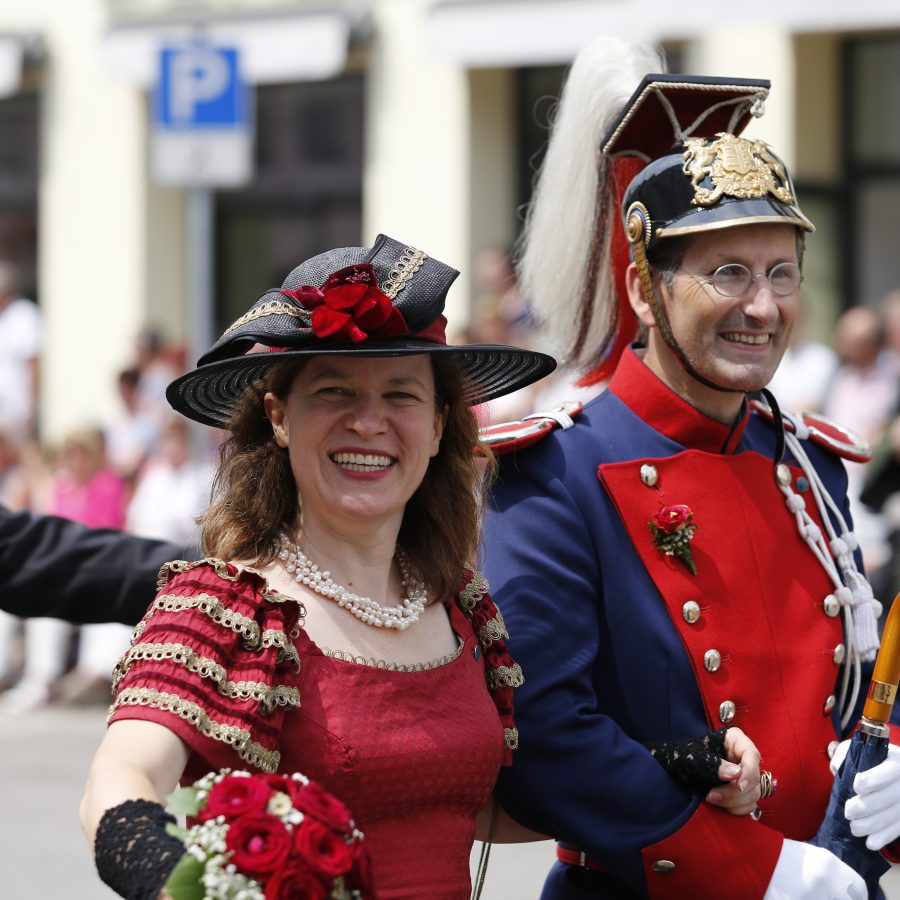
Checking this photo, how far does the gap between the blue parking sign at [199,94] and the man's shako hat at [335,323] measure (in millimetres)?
5234

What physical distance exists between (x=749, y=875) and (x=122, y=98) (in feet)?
36.2

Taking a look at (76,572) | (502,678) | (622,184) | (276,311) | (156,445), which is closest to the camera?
(276,311)

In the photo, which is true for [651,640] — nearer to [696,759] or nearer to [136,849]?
[696,759]

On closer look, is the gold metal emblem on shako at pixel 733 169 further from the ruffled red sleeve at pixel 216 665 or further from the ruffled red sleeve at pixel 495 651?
the ruffled red sleeve at pixel 216 665

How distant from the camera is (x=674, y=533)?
3572mm

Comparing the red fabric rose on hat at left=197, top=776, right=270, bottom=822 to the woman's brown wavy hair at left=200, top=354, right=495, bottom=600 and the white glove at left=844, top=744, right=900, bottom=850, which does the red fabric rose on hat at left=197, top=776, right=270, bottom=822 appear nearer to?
the woman's brown wavy hair at left=200, top=354, right=495, bottom=600

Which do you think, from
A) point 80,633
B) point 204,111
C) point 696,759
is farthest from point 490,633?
point 80,633

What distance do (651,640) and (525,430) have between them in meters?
0.46

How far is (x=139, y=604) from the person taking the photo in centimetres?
419

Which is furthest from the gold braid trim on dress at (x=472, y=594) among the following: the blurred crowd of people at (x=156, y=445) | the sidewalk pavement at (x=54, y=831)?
the blurred crowd of people at (x=156, y=445)

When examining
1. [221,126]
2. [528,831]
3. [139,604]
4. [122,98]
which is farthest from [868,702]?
[122,98]

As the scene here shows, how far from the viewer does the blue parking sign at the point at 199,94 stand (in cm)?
838

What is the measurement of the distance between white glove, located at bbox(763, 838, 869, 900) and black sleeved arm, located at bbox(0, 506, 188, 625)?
1.46m

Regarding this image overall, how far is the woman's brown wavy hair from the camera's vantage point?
3.18m
